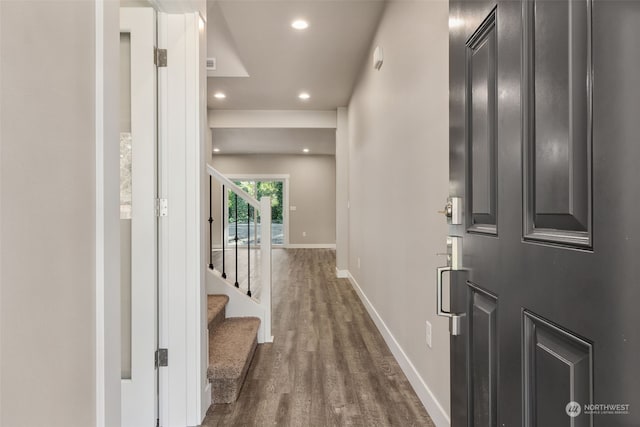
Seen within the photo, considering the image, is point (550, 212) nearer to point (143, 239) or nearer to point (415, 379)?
point (143, 239)

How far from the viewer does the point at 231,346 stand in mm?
2332

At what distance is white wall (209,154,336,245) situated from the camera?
9.99 m

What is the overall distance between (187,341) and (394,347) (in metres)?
1.55

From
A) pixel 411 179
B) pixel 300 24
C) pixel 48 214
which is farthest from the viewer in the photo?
pixel 300 24

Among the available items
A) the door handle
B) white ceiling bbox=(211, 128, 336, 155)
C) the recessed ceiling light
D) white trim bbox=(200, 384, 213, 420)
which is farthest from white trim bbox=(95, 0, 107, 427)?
white ceiling bbox=(211, 128, 336, 155)

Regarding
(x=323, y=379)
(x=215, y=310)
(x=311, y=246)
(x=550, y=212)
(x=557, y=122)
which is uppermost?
(x=557, y=122)

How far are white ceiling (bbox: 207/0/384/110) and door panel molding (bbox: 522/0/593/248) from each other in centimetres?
264

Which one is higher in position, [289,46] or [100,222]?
[289,46]

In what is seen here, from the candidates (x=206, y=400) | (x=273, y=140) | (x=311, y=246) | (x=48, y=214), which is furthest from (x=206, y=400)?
(x=311, y=246)

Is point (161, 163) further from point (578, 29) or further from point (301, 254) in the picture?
point (301, 254)

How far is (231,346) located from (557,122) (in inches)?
89.2

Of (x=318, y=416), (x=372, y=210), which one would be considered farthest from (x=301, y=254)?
(x=318, y=416)

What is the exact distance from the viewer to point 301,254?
8742mm

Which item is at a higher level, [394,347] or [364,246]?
[364,246]
